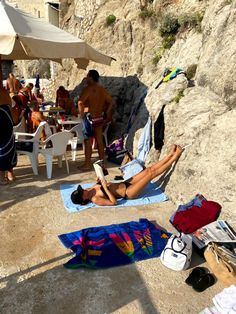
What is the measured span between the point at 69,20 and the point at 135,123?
10293 mm

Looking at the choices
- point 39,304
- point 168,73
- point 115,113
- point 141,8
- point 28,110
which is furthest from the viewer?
point 141,8

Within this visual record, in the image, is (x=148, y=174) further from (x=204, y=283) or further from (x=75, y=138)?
(x=75, y=138)

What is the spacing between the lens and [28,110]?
919 centimetres

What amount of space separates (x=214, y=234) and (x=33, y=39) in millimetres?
3888

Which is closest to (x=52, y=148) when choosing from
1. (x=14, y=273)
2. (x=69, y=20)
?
(x=14, y=273)

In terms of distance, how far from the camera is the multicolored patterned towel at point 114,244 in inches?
147

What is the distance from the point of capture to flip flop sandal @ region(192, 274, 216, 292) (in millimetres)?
3380

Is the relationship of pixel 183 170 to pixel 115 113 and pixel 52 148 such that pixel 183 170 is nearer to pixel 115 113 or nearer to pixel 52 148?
pixel 52 148

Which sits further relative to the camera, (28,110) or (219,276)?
(28,110)

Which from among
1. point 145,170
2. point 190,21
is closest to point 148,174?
point 145,170

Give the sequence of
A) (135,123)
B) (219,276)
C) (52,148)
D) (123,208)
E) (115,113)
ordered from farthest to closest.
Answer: (115,113) < (135,123) < (52,148) < (123,208) < (219,276)

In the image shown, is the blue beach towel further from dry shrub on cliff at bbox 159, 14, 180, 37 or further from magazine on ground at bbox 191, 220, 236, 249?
dry shrub on cliff at bbox 159, 14, 180, 37

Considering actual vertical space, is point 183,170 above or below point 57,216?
above

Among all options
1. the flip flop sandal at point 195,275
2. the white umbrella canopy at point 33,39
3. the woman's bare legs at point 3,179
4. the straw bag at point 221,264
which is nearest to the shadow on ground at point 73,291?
the flip flop sandal at point 195,275
